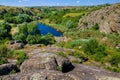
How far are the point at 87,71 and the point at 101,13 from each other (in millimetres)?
96882

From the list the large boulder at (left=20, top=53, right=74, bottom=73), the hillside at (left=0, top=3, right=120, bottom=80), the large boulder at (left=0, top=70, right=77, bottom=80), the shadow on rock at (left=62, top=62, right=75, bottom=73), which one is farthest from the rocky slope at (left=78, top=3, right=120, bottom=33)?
the large boulder at (left=0, top=70, right=77, bottom=80)

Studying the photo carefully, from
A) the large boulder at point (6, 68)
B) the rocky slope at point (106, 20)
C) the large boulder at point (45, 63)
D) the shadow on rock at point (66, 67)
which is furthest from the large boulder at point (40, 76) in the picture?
the rocky slope at point (106, 20)

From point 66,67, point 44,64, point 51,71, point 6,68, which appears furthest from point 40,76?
point 66,67

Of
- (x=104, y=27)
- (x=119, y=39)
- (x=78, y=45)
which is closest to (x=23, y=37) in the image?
(x=78, y=45)

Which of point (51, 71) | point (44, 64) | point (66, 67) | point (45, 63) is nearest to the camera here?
point (51, 71)

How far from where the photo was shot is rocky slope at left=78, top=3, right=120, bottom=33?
103 metres

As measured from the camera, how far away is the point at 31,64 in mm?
27516

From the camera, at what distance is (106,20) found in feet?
364

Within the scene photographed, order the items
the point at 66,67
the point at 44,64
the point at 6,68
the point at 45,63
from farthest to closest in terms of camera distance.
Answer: the point at 66,67 < the point at 6,68 < the point at 45,63 < the point at 44,64

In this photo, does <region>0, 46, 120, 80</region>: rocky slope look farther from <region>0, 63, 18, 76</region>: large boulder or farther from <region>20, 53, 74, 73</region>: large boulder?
<region>0, 63, 18, 76</region>: large boulder

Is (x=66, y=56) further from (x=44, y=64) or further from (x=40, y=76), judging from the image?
(x=40, y=76)

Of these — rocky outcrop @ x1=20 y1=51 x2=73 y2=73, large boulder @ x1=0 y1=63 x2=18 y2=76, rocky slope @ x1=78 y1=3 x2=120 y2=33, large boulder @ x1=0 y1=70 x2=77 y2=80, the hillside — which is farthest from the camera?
rocky slope @ x1=78 y1=3 x2=120 y2=33

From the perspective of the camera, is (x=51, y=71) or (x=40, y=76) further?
(x=51, y=71)

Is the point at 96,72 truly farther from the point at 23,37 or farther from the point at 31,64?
the point at 23,37
